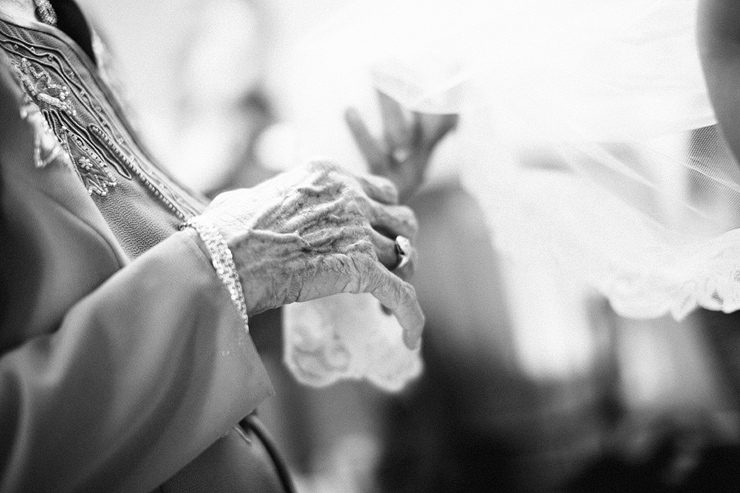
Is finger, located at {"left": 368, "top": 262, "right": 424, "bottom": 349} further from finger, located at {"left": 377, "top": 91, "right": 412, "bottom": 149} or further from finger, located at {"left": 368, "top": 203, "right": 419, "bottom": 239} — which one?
finger, located at {"left": 377, "top": 91, "right": 412, "bottom": 149}

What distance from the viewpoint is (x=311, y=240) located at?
1.78 feet

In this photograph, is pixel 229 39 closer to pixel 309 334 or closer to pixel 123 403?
pixel 309 334

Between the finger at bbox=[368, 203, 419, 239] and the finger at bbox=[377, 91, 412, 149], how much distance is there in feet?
0.62

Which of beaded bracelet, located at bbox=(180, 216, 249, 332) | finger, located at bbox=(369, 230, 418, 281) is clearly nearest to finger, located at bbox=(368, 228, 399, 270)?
finger, located at bbox=(369, 230, 418, 281)

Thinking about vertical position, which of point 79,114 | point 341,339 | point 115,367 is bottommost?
point 341,339

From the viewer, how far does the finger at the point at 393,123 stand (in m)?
0.82

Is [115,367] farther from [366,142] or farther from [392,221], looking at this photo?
[366,142]

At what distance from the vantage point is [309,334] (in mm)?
813

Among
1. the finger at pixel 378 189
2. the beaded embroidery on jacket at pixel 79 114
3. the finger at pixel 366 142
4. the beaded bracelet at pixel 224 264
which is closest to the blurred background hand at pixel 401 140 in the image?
the finger at pixel 366 142

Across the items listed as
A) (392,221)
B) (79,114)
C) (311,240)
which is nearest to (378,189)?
(392,221)

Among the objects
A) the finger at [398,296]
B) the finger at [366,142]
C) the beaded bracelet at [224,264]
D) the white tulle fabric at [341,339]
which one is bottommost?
the white tulle fabric at [341,339]

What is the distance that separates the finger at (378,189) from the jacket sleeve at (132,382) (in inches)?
9.1

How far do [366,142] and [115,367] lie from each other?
494 mm

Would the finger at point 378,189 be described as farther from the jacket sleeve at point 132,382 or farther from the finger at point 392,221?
the jacket sleeve at point 132,382
